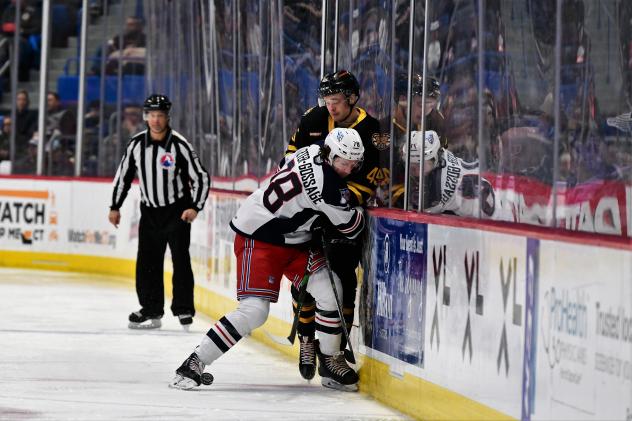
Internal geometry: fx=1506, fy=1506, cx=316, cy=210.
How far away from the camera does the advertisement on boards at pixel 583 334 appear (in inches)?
177

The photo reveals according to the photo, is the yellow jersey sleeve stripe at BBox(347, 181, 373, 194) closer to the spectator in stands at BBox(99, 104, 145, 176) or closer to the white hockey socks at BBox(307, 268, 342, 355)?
the white hockey socks at BBox(307, 268, 342, 355)

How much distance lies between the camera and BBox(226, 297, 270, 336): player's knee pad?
7047 mm

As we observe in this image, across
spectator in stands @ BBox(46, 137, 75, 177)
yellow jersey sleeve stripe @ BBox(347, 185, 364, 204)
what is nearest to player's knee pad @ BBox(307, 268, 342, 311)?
yellow jersey sleeve stripe @ BBox(347, 185, 364, 204)

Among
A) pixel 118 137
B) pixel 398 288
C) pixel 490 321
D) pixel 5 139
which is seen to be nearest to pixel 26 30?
pixel 5 139

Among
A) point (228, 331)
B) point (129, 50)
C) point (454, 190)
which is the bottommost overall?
point (228, 331)

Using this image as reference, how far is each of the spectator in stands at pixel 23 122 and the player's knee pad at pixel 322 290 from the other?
976 cm

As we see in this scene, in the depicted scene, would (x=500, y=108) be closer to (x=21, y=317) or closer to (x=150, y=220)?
(x=150, y=220)

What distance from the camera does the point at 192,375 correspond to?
707 centimetres

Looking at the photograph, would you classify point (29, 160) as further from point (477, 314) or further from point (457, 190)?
point (477, 314)

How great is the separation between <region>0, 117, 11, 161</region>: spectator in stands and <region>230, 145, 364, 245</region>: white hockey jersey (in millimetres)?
9749

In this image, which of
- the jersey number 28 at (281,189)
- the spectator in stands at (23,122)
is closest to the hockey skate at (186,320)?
the jersey number 28 at (281,189)

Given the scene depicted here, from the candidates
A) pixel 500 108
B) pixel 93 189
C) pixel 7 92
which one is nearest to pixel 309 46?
pixel 500 108

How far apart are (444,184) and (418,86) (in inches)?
24.1

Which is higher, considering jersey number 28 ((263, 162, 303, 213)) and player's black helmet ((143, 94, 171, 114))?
player's black helmet ((143, 94, 171, 114))
